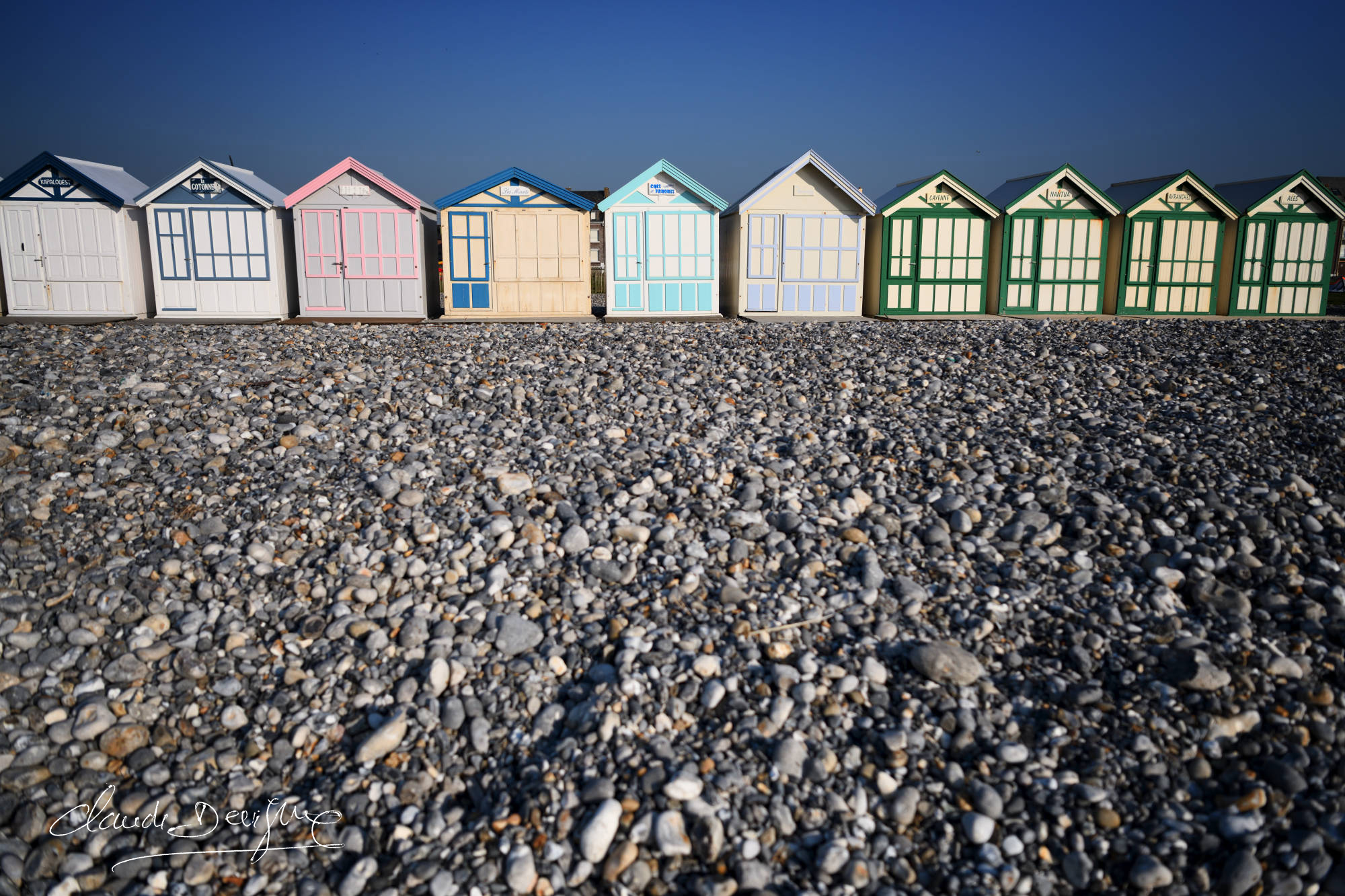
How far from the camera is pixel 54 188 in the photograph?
1358 cm

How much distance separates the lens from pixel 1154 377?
25.2ft

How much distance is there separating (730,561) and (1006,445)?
2506mm

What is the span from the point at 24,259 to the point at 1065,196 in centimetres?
1676

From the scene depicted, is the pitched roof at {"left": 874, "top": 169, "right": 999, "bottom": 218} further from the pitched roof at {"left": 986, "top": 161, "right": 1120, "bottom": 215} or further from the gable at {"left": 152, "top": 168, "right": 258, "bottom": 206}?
the gable at {"left": 152, "top": 168, "right": 258, "bottom": 206}

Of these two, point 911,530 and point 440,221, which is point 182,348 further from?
point 911,530

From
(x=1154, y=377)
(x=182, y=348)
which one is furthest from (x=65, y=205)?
(x=1154, y=377)

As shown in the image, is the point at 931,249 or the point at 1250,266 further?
the point at 1250,266

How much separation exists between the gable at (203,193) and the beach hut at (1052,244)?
12085 mm

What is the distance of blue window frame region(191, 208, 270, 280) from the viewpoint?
13602mm

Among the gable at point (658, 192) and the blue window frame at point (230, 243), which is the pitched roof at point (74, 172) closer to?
the blue window frame at point (230, 243)

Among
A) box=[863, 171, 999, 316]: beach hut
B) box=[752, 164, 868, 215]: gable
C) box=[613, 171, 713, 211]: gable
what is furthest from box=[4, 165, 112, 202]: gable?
box=[863, 171, 999, 316]: beach hut

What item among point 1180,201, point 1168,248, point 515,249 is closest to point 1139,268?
point 1168,248

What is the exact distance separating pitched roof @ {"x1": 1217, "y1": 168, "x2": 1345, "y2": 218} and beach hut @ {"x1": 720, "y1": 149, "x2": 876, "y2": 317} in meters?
6.69

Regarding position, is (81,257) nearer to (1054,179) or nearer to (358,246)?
(358,246)
